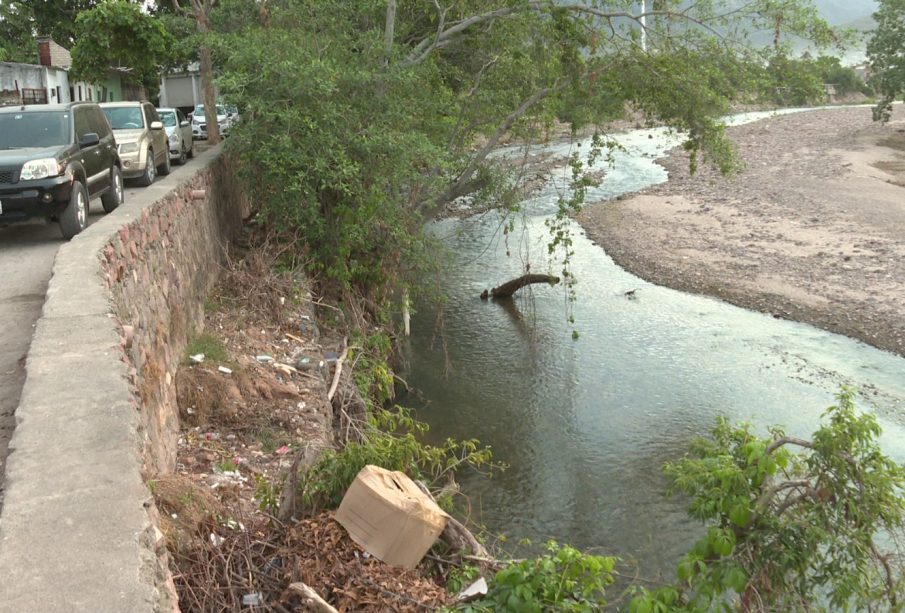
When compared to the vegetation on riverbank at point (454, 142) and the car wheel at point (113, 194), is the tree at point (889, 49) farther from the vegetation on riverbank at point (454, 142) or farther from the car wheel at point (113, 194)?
the car wheel at point (113, 194)

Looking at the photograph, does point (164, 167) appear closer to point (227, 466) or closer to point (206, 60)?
point (206, 60)

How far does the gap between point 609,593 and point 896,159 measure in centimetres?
3443

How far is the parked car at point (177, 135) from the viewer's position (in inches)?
798

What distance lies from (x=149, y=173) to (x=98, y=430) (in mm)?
12080

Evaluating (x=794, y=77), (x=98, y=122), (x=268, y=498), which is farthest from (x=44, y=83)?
(x=268, y=498)

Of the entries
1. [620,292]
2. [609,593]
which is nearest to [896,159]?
[620,292]

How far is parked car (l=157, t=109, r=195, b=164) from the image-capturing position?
2027 cm

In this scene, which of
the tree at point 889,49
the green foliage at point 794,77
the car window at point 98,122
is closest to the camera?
the car window at point 98,122

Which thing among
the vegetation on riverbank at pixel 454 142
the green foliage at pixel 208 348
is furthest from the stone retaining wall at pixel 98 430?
the vegetation on riverbank at pixel 454 142

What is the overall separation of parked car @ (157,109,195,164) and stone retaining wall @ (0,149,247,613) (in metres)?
11.8

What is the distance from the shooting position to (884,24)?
40.1 meters

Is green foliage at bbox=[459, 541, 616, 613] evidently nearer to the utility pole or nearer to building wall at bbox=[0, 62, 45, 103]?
the utility pole

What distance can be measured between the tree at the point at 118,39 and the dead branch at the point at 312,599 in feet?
68.7

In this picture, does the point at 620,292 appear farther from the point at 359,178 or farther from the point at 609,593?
the point at 609,593
